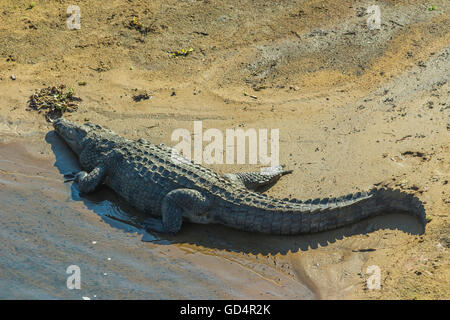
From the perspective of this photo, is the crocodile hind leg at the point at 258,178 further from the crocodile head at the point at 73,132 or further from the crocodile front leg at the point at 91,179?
the crocodile head at the point at 73,132

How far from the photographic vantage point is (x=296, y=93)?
10500 mm

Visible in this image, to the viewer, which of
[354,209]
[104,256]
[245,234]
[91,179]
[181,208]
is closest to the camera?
[104,256]

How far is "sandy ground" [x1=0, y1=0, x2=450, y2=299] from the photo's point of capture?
282 inches

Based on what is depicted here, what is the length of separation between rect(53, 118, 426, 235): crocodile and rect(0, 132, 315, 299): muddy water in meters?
0.24

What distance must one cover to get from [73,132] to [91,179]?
1.40 metres

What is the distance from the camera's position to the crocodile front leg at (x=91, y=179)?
8.48 m

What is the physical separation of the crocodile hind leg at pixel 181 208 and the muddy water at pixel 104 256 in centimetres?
15

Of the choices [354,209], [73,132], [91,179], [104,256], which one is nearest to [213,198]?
[104,256]

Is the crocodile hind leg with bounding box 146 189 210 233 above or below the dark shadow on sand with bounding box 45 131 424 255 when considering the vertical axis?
above

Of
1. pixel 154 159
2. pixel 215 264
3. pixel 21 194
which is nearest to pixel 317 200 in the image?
pixel 215 264

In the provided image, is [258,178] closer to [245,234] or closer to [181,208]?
[245,234]

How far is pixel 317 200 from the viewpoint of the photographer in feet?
24.5

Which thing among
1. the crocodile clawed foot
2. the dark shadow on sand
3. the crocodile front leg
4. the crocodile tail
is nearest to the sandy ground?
the dark shadow on sand

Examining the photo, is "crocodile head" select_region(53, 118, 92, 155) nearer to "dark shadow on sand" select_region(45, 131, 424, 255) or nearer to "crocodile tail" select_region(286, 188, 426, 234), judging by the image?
"dark shadow on sand" select_region(45, 131, 424, 255)
